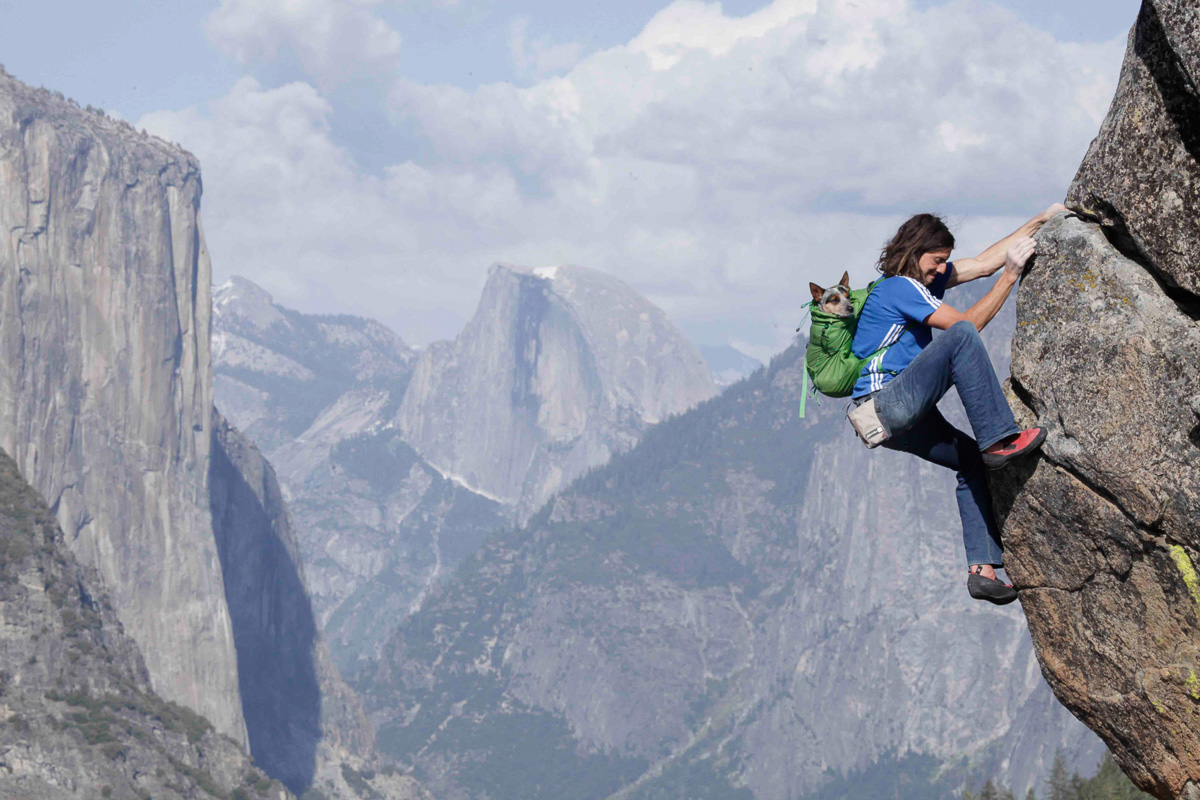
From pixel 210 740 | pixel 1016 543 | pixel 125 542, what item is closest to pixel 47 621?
pixel 210 740

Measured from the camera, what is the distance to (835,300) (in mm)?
13109

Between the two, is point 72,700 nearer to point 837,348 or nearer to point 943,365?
point 837,348

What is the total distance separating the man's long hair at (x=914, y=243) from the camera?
13094mm

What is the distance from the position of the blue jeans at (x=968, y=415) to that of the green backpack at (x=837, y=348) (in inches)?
18.8

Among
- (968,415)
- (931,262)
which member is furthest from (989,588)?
(931,262)

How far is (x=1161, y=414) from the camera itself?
11.4m

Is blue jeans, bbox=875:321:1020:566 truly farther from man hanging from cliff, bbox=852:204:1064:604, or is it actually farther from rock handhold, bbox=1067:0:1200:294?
rock handhold, bbox=1067:0:1200:294

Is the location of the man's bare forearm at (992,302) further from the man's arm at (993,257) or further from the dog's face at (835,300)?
the dog's face at (835,300)

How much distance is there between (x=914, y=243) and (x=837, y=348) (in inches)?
56.1

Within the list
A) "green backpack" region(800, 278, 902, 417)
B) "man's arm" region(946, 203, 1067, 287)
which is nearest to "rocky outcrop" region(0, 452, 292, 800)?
"green backpack" region(800, 278, 902, 417)

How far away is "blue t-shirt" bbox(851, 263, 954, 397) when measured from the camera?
41.7 feet

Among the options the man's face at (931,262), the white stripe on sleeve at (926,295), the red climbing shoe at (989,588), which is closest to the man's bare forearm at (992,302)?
the white stripe on sleeve at (926,295)

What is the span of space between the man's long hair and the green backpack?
296 mm

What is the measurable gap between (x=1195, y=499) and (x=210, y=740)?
575 ft
